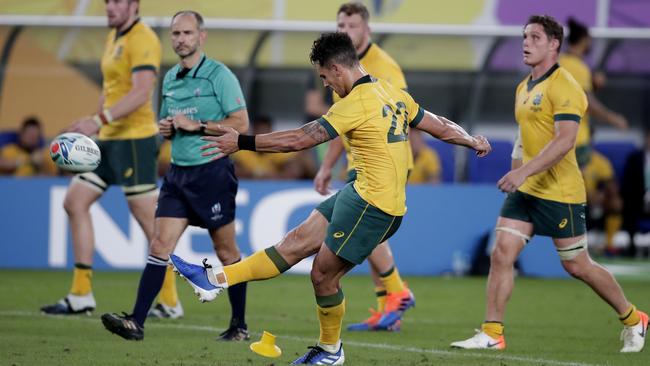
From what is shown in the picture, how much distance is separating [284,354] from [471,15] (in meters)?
9.53

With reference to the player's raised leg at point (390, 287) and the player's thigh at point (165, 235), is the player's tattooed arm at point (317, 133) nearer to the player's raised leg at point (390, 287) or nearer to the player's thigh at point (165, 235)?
the player's thigh at point (165, 235)

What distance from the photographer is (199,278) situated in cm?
744

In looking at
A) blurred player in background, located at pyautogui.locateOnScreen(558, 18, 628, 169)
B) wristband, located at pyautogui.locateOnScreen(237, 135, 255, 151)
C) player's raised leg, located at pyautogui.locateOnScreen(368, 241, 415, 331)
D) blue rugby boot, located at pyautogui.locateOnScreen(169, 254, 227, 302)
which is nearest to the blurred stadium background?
blurred player in background, located at pyautogui.locateOnScreen(558, 18, 628, 169)

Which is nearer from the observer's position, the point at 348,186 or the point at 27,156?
the point at 348,186

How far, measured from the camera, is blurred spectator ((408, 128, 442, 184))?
1619cm

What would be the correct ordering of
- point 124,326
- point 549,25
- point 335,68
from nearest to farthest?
1. point 335,68
2. point 124,326
3. point 549,25

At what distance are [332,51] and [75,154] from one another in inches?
96.1

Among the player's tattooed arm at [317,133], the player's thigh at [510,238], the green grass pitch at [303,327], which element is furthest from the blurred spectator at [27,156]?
A: the player's tattooed arm at [317,133]

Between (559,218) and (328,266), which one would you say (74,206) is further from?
(559,218)

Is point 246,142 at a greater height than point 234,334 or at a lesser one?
greater

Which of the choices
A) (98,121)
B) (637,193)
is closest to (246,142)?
(98,121)

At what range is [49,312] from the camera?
10.2m

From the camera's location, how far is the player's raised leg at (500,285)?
8578mm

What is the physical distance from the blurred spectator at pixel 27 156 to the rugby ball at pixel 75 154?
23.1ft
